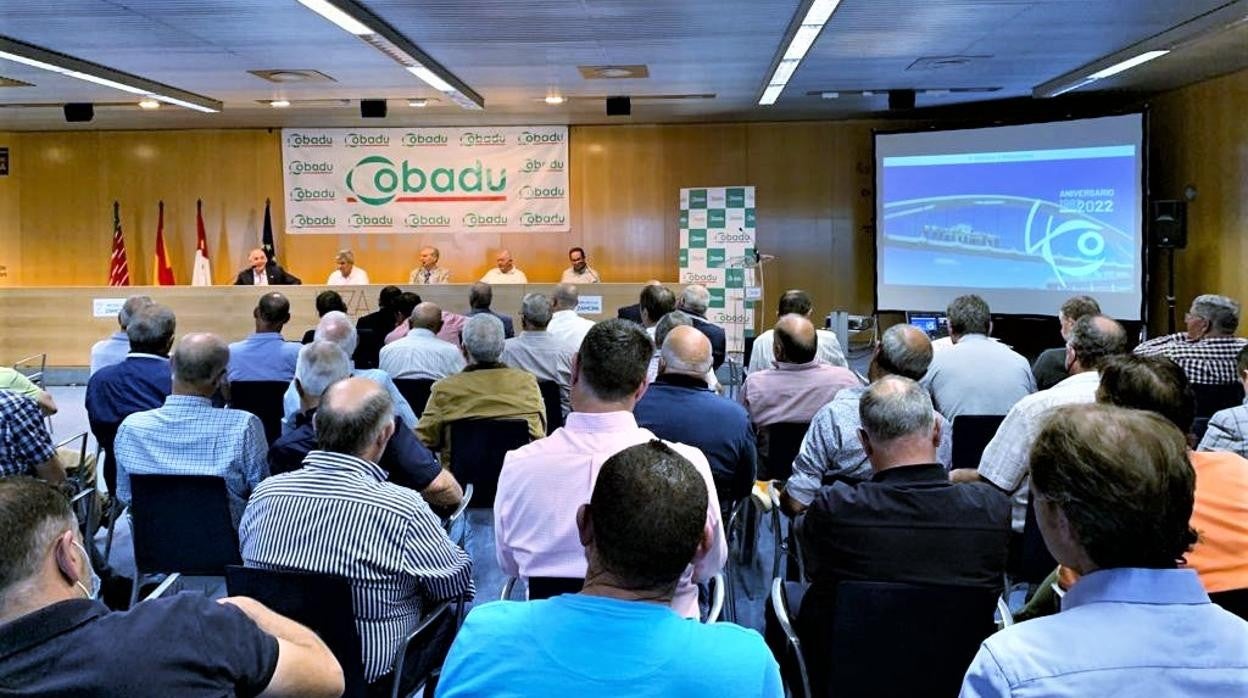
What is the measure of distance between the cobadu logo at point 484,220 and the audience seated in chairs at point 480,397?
25.3ft

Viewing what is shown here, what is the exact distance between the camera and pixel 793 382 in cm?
470

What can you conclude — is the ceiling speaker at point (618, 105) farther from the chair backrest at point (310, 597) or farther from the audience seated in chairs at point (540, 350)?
the chair backrest at point (310, 597)

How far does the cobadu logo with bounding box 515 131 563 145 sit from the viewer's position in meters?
12.1

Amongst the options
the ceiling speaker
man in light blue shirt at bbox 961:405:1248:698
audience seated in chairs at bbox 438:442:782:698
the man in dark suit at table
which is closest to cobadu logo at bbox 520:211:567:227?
Result: the ceiling speaker

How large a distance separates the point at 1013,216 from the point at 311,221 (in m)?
8.20

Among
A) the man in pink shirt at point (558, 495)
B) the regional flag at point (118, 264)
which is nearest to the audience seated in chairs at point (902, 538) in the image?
the man in pink shirt at point (558, 495)

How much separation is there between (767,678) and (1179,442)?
69 centimetres

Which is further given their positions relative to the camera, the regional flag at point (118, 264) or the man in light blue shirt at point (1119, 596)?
the regional flag at point (118, 264)

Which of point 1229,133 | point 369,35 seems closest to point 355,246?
point 369,35

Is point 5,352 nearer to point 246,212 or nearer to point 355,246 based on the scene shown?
point 246,212

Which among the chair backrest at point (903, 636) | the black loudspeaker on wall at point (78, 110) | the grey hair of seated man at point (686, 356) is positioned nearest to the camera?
the chair backrest at point (903, 636)

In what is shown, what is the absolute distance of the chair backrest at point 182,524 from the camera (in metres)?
3.42

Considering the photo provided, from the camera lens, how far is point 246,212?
12.7 meters

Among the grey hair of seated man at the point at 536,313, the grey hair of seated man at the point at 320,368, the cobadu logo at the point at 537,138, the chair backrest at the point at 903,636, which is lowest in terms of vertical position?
the chair backrest at the point at 903,636
